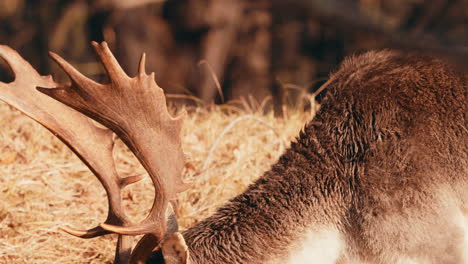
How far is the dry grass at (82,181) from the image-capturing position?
4.46 m

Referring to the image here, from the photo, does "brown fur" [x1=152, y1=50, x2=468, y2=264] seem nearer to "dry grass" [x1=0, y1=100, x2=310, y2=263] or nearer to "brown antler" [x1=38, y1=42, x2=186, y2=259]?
"brown antler" [x1=38, y1=42, x2=186, y2=259]

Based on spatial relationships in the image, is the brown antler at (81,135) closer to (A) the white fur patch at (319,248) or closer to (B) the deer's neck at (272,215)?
(B) the deer's neck at (272,215)

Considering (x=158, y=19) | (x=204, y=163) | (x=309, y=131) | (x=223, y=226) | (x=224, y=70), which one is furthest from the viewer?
(x=224, y=70)

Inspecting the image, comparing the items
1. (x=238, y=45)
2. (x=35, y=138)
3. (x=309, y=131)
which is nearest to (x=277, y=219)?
(x=309, y=131)

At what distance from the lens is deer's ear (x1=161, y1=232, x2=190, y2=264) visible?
2.96m

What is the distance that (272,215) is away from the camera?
135 inches

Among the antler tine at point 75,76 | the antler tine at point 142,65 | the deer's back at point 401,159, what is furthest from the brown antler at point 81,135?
the deer's back at point 401,159

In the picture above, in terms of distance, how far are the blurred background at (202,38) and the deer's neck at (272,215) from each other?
6.78m

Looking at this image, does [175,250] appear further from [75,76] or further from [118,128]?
[75,76]

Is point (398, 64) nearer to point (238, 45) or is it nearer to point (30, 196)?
point (30, 196)

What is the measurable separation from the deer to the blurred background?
22.1 feet

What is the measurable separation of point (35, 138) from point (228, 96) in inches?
316

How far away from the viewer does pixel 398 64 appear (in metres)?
3.86

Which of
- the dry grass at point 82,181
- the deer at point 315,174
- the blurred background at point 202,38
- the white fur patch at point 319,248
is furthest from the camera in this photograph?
the blurred background at point 202,38
